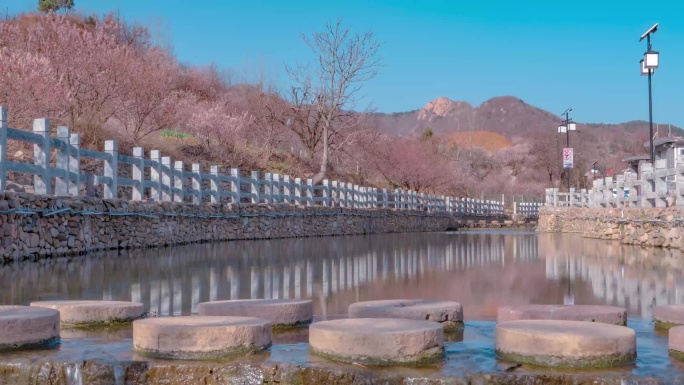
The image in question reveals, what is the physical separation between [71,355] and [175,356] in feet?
1.98

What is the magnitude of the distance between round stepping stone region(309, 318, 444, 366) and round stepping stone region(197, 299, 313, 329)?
1156 mm

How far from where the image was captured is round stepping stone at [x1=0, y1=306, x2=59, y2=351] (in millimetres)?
4707

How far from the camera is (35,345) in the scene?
4820mm

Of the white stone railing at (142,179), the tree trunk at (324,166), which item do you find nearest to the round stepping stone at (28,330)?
the white stone railing at (142,179)

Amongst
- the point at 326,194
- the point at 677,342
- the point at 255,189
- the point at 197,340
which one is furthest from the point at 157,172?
the point at 677,342

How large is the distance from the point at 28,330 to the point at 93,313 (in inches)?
38.0

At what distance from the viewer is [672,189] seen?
60.1 ft

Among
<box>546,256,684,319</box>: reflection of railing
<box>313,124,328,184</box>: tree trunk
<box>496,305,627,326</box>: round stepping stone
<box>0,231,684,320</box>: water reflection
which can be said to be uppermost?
<box>313,124,328,184</box>: tree trunk

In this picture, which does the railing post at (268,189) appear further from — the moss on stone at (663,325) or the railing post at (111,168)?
the moss on stone at (663,325)

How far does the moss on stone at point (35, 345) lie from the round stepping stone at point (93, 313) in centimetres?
71

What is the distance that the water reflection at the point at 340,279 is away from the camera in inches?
308

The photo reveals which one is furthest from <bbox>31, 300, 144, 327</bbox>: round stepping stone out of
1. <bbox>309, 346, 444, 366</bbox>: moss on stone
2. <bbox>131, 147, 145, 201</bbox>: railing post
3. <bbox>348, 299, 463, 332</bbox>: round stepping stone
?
<bbox>131, 147, 145, 201</bbox>: railing post

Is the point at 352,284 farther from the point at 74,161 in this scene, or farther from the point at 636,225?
the point at 636,225

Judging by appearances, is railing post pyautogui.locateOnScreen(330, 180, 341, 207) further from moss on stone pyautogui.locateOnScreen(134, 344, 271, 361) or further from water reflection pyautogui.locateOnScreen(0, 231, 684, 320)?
moss on stone pyautogui.locateOnScreen(134, 344, 271, 361)
